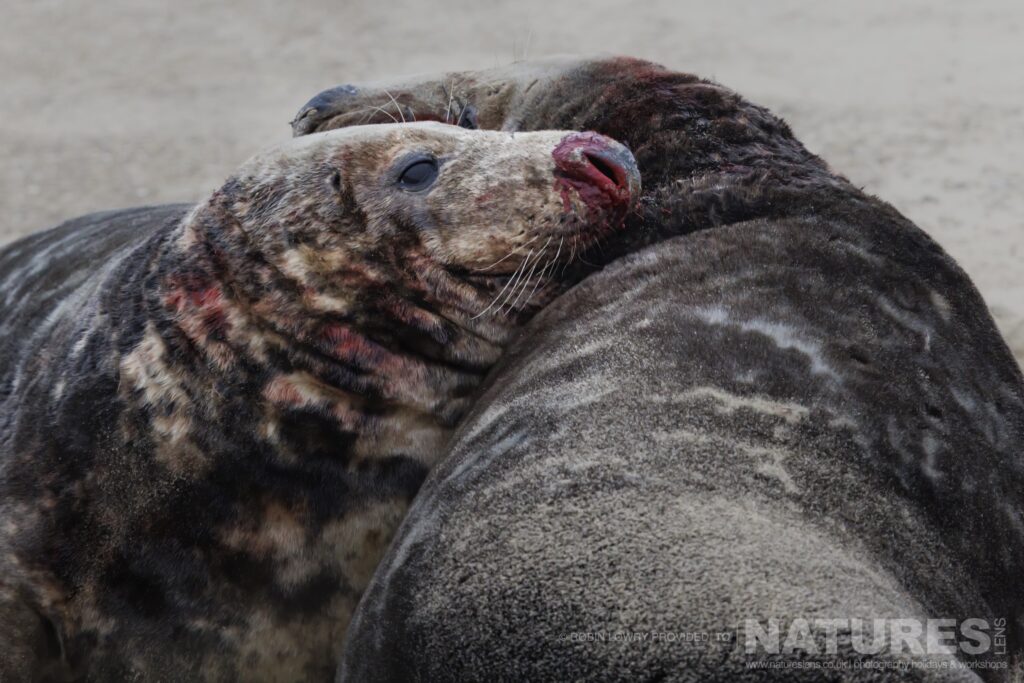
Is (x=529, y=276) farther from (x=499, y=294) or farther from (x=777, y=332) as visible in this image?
(x=777, y=332)

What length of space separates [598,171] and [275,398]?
89cm

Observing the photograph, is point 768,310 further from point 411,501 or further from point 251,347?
point 251,347

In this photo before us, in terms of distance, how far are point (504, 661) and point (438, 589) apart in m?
0.25

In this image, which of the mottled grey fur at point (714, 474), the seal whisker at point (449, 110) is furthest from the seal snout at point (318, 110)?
the mottled grey fur at point (714, 474)

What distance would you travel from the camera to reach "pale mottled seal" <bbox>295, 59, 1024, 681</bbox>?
79.3 inches

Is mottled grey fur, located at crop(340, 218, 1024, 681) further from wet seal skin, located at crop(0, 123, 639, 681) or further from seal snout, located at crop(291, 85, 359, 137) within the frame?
seal snout, located at crop(291, 85, 359, 137)

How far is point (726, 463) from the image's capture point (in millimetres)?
2271

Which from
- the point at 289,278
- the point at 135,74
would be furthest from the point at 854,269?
the point at 135,74

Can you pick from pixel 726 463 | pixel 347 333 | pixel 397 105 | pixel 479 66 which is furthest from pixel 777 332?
pixel 479 66

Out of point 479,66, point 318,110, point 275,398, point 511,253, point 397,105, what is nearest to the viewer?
point 275,398

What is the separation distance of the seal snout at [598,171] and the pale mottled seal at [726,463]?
9cm

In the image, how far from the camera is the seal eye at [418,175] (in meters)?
3.17

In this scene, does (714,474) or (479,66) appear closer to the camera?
(714,474)

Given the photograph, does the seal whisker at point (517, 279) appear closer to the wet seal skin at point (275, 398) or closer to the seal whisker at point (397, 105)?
the wet seal skin at point (275, 398)
